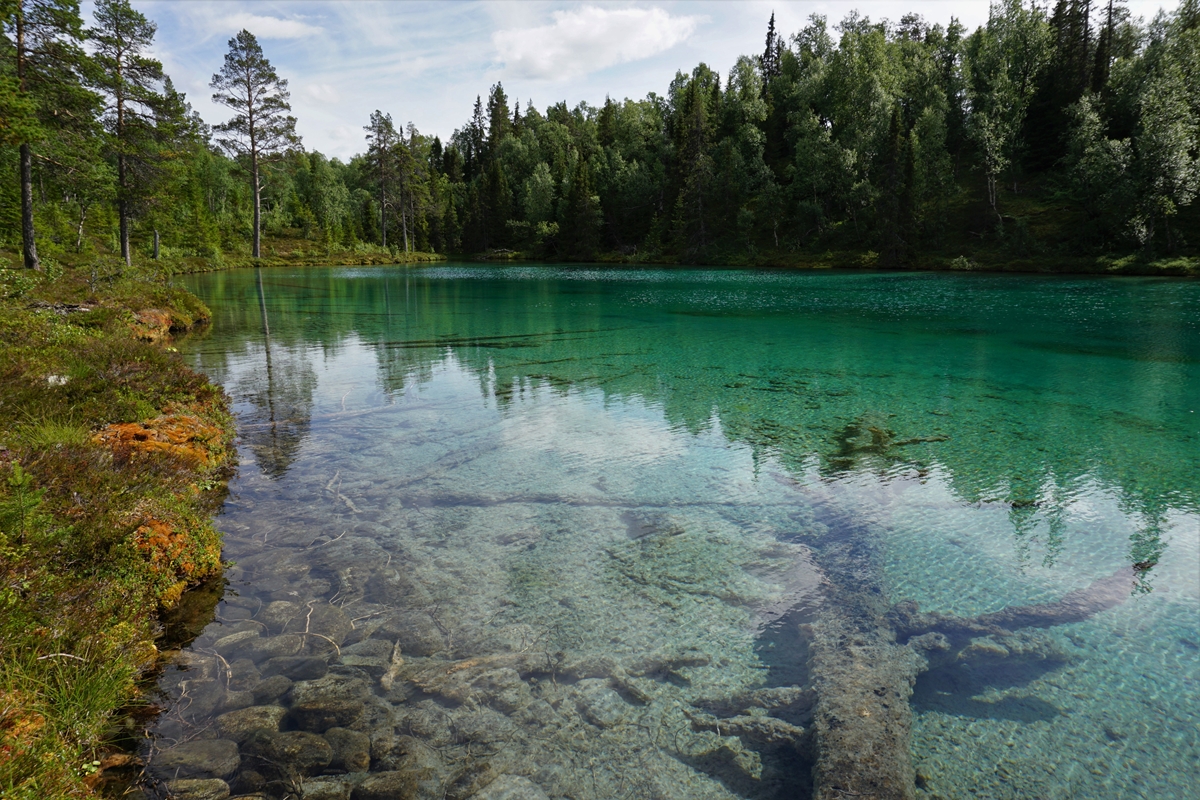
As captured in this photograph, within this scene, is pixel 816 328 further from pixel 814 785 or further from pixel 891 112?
pixel 891 112

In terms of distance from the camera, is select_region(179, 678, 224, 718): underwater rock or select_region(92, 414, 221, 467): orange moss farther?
select_region(92, 414, 221, 467): orange moss

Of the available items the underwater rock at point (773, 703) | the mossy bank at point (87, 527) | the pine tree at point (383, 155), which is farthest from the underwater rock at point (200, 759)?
the pine tree at point (383, 155)

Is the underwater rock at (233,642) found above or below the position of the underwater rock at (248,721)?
above

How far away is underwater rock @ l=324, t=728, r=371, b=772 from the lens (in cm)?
416

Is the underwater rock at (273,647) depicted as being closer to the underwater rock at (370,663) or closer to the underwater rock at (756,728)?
the underwater rock at (370,663)

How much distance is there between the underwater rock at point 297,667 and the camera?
5.04m

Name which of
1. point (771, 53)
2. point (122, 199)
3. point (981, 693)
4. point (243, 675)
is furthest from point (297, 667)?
point (771, 53)

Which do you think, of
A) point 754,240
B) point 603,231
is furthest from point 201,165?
point 754,240

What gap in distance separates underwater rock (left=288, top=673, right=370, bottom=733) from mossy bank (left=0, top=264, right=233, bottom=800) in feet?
3.57

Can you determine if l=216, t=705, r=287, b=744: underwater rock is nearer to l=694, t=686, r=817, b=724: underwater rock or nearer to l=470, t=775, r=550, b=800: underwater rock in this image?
l=470, t=775, r=550, b=800: underwater rock

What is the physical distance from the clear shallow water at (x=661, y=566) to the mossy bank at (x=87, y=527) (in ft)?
1.76

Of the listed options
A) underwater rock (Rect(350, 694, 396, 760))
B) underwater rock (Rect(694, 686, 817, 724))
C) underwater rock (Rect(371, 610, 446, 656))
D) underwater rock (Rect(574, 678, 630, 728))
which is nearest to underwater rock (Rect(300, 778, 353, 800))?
underwater rock (Rect(350, 694, 396, 760))

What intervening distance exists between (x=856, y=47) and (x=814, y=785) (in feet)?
302

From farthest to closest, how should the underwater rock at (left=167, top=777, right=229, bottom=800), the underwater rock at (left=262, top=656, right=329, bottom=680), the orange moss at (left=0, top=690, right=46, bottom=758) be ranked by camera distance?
the underwater rock at (left=262, top=656, right=329, bottom=680) → the underwater rock at (left=167, top=777, right=229, bottom=800) → the orange moss at (left=0, top=690, right=46, bottom=758)
